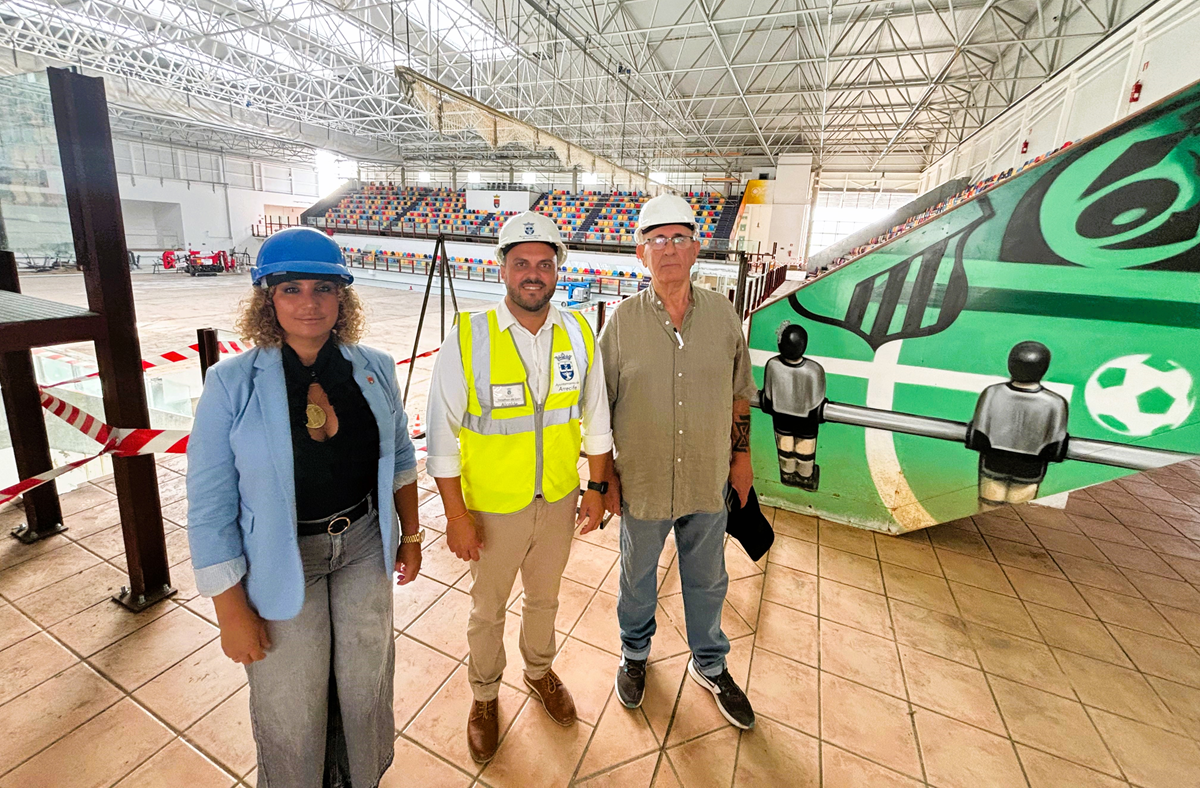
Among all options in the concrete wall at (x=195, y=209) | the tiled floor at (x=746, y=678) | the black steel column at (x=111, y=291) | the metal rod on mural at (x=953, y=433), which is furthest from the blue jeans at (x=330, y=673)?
the concrete wall at (x=195, y=209)

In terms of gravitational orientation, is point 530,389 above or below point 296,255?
below

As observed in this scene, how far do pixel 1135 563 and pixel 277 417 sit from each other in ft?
15.8

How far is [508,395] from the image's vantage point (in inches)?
61.5

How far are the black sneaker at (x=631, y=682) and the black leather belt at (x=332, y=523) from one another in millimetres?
1308

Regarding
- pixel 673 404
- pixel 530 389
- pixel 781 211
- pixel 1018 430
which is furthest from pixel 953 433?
pixel 781 211

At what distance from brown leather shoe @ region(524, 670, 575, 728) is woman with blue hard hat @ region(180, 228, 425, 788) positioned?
610 mm

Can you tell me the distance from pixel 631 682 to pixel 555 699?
0.32 meters

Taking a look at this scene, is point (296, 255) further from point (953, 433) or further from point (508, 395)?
point (953, 433)

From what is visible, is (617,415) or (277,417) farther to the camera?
(617,415)

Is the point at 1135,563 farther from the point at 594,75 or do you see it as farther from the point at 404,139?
the point at 404,139

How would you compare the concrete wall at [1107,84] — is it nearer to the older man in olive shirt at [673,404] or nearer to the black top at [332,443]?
the older man in olive shirt at [673,404]

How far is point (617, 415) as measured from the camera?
187cm

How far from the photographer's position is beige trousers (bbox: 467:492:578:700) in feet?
5.44

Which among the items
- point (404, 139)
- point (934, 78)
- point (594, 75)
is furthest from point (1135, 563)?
point (404, 139)
